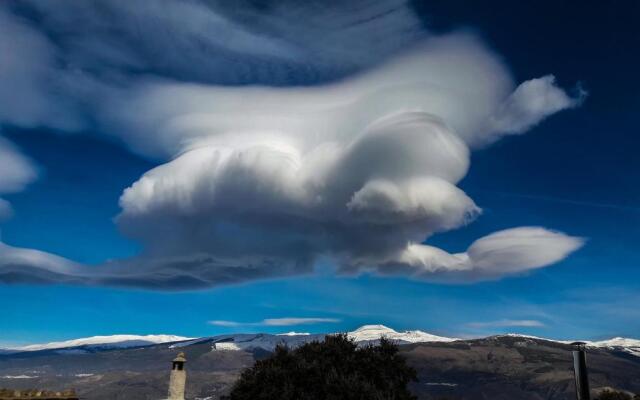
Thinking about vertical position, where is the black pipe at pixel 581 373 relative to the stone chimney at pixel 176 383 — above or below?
above

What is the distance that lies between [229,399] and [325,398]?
410 inches

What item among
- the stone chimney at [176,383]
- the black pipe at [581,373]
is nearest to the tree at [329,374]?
the stone chimney at [176,383]

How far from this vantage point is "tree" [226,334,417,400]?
1953 inches

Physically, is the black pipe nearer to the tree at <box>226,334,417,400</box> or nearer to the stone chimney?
the tree at <box>226,334,417,400</box>

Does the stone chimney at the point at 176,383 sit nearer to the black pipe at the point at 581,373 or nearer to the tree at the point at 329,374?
the tree at the point at 329,374

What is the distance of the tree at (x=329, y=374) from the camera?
49.6 metres

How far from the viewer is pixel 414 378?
2340 inches

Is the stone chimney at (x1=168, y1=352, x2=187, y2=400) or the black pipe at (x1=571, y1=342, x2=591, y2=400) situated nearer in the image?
the black pipe at (x1=571, y1=342, x2=591, y2=400)

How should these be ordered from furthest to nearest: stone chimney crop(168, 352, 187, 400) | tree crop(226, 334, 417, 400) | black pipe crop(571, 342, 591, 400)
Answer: tree crop(226, 334, 417, 400) → stone chimney crop(168, 352, 187, 400) → black pipe crop(571, 342, 591, 400)

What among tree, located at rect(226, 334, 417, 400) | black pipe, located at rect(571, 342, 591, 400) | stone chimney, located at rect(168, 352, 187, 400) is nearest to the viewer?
black pipe, located at rect(571, 342, 591, 400)

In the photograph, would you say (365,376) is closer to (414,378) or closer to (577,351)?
(414,378)

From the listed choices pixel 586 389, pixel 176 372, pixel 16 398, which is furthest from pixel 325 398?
pixel 586 389

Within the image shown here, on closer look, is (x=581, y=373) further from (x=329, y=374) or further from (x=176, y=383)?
(x=329, y=374)

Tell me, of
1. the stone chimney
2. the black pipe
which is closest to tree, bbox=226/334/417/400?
the stone chimney
